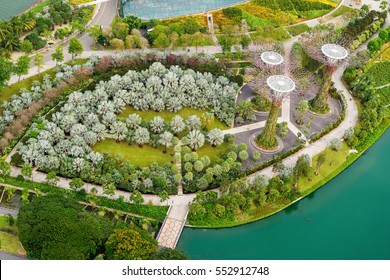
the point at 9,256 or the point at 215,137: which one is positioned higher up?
the point at 215,137

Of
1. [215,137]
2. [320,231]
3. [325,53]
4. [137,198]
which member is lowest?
[320,231]

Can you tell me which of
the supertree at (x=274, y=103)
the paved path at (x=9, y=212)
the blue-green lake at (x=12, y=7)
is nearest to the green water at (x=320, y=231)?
the supertree at (x=274, y=103)

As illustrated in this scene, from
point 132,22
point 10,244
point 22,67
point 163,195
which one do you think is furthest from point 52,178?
point 132,22

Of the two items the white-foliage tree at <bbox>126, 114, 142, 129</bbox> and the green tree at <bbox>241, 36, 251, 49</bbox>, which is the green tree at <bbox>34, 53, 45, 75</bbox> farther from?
the green tree at <bbox>241, 36, 251, 49</bbox>

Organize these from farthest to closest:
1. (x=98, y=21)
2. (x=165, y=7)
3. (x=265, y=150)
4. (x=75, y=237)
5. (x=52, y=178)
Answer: (x=165, y=7) → (x=98, y=21) → (x=265, y=150) → (x=52, y=178) → (x=75, y=237)

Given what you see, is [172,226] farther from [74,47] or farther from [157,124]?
[74,47]

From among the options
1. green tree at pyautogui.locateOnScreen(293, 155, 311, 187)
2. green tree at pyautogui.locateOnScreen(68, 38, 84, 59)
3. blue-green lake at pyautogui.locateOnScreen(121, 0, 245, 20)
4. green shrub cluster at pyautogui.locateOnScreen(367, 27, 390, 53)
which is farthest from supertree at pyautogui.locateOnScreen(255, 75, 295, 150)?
blue-green lake at pyautogui.locateOnScreen(121, 0, 245, 20)

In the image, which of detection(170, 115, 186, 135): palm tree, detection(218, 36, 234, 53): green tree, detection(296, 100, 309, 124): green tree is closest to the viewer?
detection(170, 115, 186, 135): palm tree
